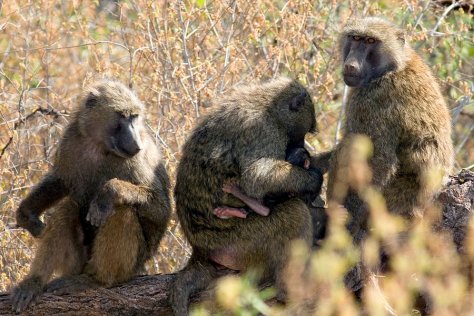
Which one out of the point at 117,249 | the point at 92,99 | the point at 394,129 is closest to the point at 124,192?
the point at 117,249

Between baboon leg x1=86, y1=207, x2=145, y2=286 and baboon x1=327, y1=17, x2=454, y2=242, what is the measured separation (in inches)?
46.2

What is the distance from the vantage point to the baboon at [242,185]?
5.40m

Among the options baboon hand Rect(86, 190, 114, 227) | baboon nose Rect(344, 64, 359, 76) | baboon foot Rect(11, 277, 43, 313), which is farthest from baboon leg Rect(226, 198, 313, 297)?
baboon foot Rect(11, 277, 43, 313)

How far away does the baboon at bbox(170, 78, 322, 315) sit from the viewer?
17.7 feet

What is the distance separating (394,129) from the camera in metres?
5.70

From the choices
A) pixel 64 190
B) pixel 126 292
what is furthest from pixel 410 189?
pixel 64 190

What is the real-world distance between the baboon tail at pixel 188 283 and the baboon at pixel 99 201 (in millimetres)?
361

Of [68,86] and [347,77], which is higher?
[347,77]

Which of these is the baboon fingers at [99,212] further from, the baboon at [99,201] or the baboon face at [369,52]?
the baboon face at [369,52]

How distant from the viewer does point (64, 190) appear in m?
6.17

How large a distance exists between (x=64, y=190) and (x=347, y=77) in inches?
74.9

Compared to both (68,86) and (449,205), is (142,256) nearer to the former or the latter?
(449,205)

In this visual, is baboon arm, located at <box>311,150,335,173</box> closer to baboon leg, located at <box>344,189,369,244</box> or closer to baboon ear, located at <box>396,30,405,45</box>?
baboon leg, located at <box>344,189,369,244</box>

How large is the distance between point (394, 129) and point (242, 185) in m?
0.97
